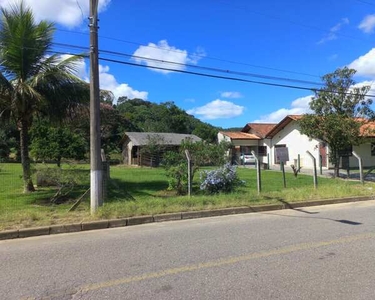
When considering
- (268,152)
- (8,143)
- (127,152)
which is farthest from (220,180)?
(8,143)

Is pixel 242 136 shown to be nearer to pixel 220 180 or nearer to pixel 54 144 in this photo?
pixel 54 144

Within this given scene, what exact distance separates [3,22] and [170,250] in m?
11.0

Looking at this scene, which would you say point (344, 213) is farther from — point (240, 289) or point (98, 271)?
point (98, 271)

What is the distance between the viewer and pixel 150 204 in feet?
31.5

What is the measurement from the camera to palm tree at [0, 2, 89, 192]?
12.9m

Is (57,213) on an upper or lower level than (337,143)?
lower

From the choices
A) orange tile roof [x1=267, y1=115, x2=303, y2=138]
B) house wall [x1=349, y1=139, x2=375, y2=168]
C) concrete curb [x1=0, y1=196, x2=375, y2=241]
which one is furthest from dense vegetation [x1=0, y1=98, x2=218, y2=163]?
house wall [x1=349, y1=139, x2=375, y2=168]

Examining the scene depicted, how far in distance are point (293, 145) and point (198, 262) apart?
29.2 m

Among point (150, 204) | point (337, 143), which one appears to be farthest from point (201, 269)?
point (337, 143)

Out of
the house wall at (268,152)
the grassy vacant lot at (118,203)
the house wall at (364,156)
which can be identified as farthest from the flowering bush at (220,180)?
the house wall at (268,152)

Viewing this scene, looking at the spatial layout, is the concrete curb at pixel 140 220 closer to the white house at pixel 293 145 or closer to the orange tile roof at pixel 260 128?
the white house at pixel 293 145

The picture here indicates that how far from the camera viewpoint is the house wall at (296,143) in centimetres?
3064

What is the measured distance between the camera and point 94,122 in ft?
30.1

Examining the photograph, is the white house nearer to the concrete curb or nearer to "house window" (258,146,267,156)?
"house window" (258,146,267,156)
